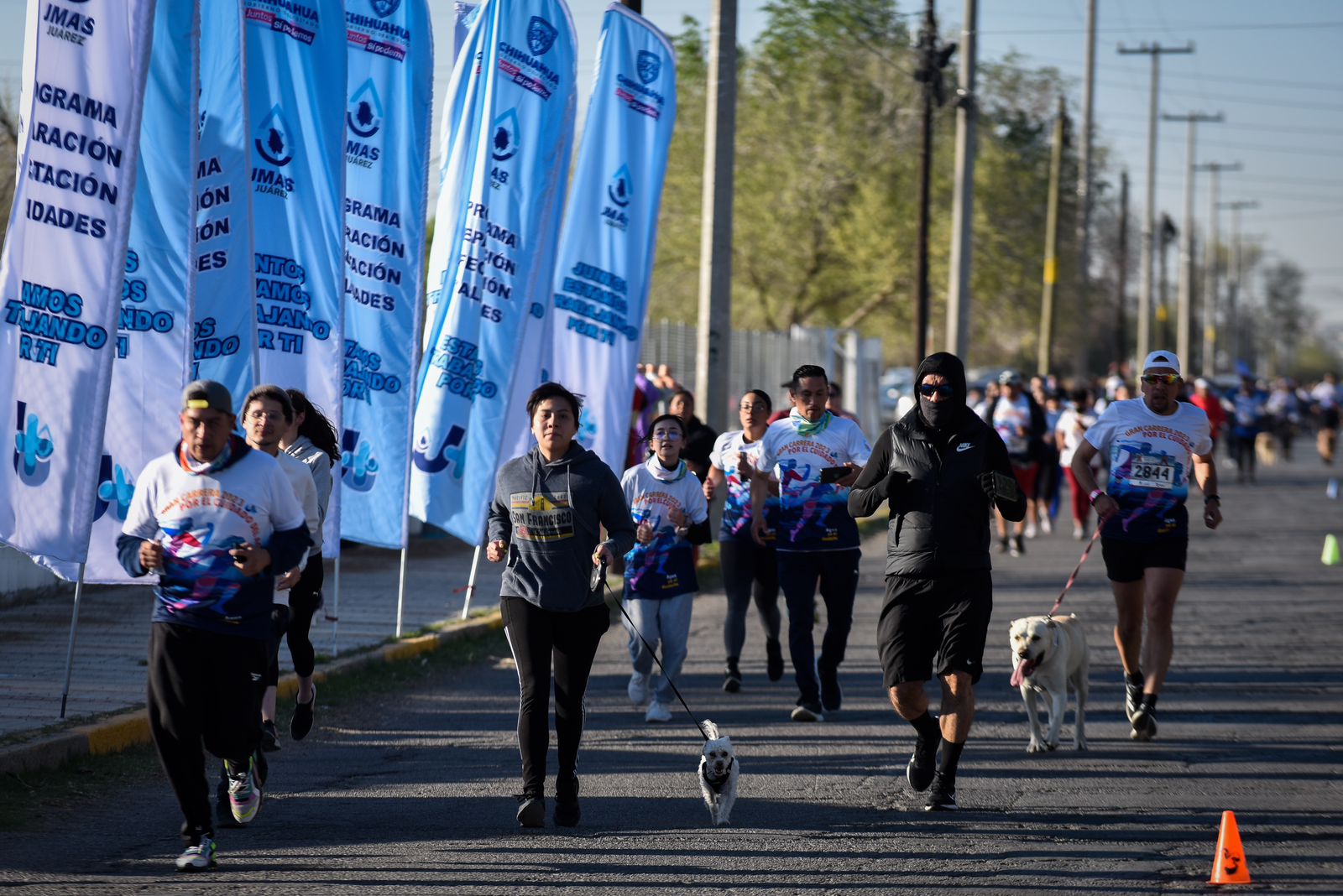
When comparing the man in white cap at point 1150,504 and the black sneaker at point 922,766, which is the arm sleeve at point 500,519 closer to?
the black sneaker at point 922,766

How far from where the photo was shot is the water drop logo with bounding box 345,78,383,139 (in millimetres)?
11836

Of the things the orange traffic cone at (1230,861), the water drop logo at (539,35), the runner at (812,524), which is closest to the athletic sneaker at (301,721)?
the runner at (812,524)

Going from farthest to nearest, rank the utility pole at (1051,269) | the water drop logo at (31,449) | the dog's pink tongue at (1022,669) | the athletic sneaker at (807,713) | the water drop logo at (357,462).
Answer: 1. the utility pole at (1051,269)
2. the water drop logo at (357,462)
3. the athletic sneaker at (807,713)
4. the dog's pink tongue at (1022,669)
5. the water drop logo at (31,449)

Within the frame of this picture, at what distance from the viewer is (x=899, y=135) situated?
39750 mm

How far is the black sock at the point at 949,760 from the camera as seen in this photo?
24.7 ft

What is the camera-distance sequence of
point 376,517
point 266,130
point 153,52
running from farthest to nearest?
point 376,517, point 266,130, point 153,52

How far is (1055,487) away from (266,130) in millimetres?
13877

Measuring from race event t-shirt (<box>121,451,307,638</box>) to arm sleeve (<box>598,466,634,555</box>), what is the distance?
4.96ft

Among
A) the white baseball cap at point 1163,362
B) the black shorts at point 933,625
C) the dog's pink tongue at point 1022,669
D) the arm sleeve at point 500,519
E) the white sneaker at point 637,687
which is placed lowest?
the white sneaker at point 637,687

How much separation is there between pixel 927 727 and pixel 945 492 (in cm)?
113

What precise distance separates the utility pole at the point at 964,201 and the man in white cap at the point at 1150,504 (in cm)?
1736

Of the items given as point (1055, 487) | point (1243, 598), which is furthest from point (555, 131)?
point (1055, 487)

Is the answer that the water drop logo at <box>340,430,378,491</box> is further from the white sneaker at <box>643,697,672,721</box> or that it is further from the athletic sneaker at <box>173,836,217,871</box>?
the athletic sneaker at <box>173,836,217,871</box>

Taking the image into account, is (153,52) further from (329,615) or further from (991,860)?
(991,860)
